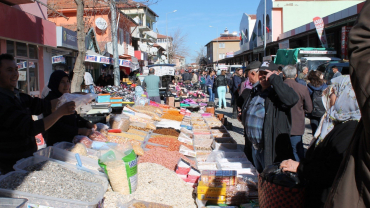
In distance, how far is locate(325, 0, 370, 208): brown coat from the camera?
129cm

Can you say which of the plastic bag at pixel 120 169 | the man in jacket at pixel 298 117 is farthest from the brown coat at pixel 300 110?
the plastic bag at pixel 120 169

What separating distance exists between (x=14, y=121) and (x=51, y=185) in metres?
0.62

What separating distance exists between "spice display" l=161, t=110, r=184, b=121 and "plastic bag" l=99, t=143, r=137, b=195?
627cm

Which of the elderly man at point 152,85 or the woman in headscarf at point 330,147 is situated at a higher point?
the elderly man at point 152,85

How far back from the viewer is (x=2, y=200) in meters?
2.20

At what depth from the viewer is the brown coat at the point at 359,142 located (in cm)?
129

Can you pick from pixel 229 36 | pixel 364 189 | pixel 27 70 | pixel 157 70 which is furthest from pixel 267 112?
pixel 229 36

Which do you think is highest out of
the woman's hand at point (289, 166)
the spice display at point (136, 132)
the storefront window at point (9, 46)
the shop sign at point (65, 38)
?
the shop sign at point (65, 38)

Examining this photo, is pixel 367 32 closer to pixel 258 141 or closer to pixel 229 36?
pixel 258 141

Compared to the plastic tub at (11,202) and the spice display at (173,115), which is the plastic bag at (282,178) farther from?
the spice display at (173,115)

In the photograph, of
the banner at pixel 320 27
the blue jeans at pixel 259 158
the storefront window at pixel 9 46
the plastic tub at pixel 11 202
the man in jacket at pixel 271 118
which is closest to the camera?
the plastic tub at pixel 11 202

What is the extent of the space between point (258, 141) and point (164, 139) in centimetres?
296

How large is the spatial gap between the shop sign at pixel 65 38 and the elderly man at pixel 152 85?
4634mm

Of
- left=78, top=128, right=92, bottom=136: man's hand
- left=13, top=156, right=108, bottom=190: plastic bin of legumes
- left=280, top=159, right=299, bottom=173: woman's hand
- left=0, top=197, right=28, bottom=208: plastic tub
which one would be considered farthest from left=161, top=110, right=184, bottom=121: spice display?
left=0, top=197, right=28, bottom=208: plastic tub
